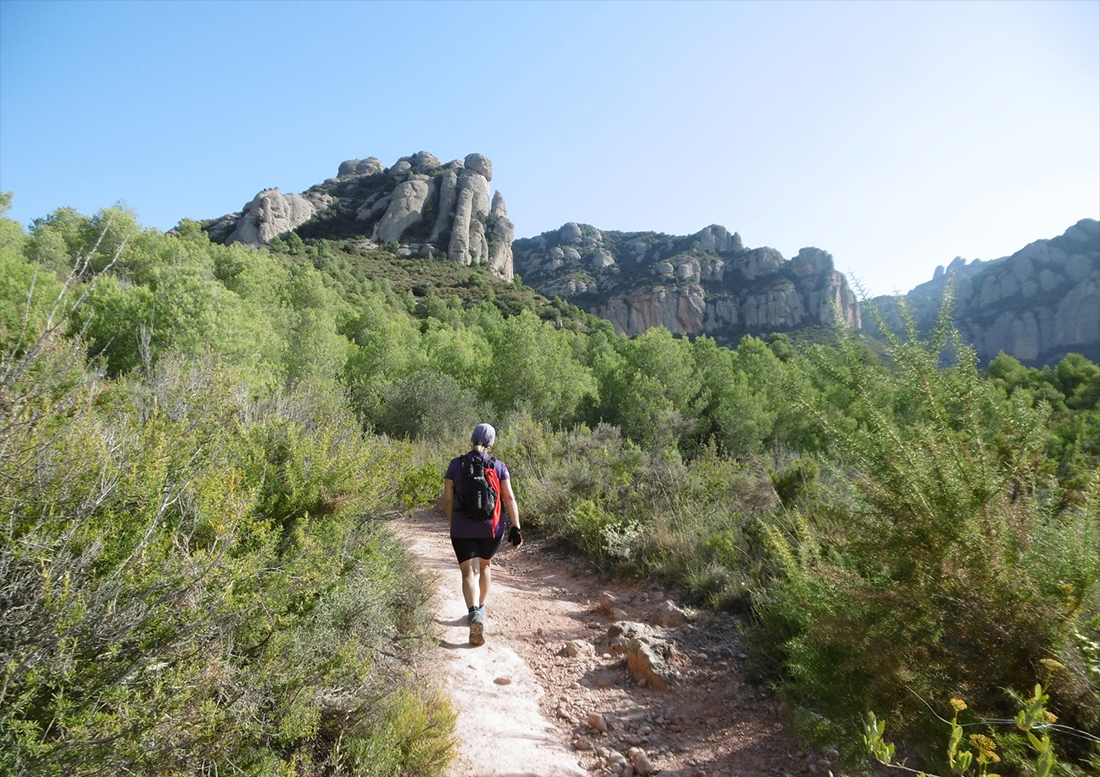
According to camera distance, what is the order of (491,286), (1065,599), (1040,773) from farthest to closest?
(491,286)
(1065,599)
(1040,773)

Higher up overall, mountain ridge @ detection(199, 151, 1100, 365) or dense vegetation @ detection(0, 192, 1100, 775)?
mountain ridge @ detection(199, 151, 1100, 365)

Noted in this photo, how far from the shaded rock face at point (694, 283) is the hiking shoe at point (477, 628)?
241 ft

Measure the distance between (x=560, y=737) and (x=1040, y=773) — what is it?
290cm

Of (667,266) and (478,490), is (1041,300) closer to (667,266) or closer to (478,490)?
(667,266)

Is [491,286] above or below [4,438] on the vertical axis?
above

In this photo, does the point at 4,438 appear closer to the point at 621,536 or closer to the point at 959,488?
the point at 959,488

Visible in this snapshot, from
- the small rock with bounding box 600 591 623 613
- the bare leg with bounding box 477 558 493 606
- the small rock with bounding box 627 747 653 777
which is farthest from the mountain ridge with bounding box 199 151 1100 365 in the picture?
the small rock with bounding box 627 747 653 777

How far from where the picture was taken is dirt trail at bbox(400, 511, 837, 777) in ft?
9.42

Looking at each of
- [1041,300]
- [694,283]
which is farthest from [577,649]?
[1041,300]

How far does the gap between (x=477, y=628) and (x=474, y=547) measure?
0.63 metres

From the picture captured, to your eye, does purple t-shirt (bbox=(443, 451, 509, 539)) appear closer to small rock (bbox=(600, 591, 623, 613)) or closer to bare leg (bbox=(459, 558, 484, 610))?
bare leg (bbox=(459, 558, 484, 610))

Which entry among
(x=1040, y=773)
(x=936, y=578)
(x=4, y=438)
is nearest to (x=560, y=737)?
(x=936, y=578)

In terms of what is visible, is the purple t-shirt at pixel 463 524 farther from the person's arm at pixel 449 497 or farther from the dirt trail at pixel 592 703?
the dirt trail at pixel 592 703

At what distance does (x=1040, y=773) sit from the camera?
2.61 ft
